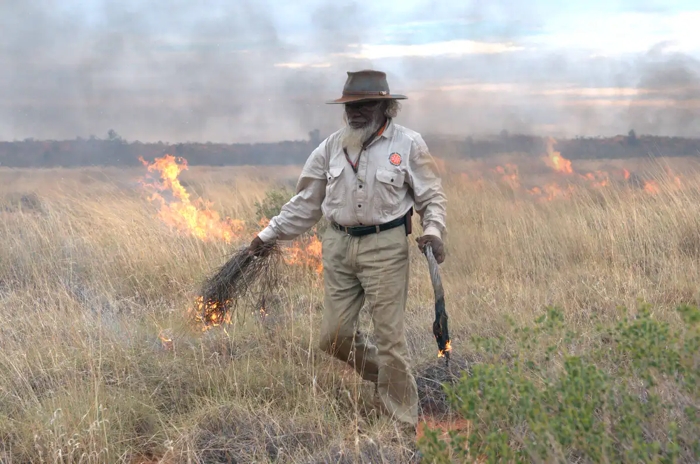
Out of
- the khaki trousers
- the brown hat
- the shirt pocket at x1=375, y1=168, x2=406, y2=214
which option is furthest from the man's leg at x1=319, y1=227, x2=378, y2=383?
the brown hat

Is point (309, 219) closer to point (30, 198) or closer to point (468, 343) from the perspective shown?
point (468, 343)

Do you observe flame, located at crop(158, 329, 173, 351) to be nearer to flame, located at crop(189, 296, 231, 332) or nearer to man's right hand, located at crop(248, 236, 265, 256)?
flame, located at crop(189, 296, 231, 332)

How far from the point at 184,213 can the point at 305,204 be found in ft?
18.2

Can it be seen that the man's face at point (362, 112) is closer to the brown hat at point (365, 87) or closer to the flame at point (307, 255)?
the brown hat at point (365, 87)

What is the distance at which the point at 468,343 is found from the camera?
591 centimetres

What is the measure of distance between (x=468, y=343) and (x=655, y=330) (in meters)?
2.71

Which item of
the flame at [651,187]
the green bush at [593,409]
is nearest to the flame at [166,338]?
the green bush at [593,409]

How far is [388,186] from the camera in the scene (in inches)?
177

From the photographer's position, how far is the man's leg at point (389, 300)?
4.52 m

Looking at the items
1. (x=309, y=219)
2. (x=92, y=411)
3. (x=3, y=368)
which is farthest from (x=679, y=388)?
(x=3, y=368)

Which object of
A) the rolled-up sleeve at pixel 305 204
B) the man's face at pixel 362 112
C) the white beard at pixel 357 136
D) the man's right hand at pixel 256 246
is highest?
the man's face at pixel 362 112

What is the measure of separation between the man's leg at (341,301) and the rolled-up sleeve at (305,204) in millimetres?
215

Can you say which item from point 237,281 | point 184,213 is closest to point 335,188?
point 237,281

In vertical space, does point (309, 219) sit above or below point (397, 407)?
above
